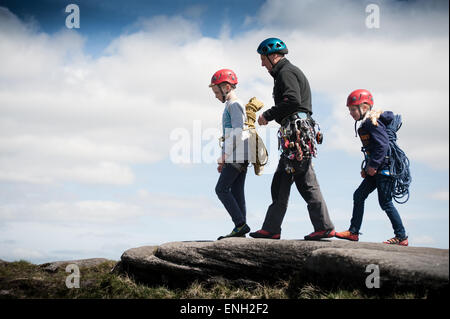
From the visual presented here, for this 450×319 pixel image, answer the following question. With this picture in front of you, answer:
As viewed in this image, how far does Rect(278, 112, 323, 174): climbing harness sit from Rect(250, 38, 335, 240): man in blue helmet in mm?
18

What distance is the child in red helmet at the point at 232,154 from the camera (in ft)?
28.9

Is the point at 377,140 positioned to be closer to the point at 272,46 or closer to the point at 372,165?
the point at 372,165

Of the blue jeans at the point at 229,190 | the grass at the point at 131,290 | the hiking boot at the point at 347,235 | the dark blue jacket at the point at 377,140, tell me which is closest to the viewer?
the grass at the point at 131,290

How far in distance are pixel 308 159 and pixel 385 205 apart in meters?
1.76

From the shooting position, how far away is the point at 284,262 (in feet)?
26.3

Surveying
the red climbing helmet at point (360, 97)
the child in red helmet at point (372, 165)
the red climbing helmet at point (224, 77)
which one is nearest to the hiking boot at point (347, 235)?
the child in red helmet at point (372, 165)

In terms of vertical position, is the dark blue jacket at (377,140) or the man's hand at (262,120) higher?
the man's hand at (262,120)

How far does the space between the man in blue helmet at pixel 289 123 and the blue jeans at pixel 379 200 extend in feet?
2.22

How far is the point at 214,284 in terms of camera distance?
855 cm

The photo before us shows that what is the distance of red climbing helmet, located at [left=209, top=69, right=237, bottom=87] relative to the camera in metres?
9.01

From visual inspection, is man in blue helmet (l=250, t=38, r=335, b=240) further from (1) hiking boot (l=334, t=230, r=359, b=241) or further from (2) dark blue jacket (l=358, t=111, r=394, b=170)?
(2) dark blue jacket (l=358, t=111, r=394, b=170)

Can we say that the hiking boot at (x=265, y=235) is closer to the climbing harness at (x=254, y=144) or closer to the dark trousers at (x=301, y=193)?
the dark trousers at (x=301, y=193)
